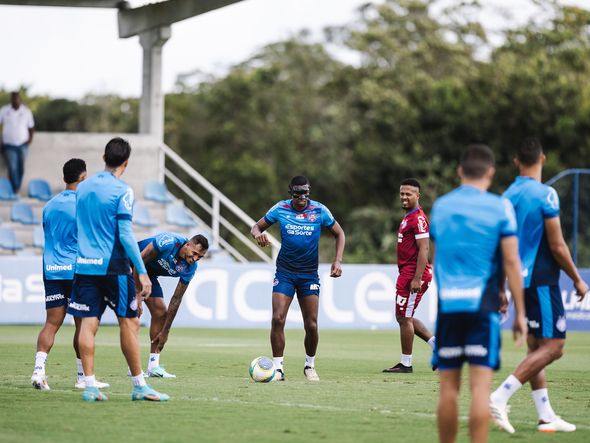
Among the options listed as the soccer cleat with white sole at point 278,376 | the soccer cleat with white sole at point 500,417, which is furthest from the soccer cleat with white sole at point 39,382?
the soccer cleat with white sole at point 500,417

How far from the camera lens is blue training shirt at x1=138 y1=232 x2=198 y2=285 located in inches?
523

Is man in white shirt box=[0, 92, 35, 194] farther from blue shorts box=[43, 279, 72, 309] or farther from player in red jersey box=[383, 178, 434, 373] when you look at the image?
blue shorts box=[43, 279, 72, 309]

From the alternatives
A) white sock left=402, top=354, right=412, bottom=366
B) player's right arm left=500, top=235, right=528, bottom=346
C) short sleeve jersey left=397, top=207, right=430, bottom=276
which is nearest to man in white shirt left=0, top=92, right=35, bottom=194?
short sleeve jersey left=397, top=207, right=430, bottom=276

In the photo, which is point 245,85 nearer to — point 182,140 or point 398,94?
point 182,140

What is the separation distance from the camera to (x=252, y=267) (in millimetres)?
24609

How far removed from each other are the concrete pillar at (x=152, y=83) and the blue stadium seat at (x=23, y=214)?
4217 mm

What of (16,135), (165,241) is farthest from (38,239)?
(165,241)

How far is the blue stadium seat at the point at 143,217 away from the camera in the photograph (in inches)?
1129

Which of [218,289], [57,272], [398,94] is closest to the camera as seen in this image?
[57,272]

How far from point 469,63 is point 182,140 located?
583 inches

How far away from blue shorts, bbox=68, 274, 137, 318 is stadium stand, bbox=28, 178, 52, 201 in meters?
19.4

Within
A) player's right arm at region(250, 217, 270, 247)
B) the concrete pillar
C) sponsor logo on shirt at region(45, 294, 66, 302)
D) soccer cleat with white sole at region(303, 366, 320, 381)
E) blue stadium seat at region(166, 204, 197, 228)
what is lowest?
soccer cleat with white sole at region(303, 366, 320, 381)

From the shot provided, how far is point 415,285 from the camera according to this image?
14766 mm

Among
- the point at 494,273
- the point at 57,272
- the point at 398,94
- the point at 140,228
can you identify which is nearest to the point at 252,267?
the point at 140,228
